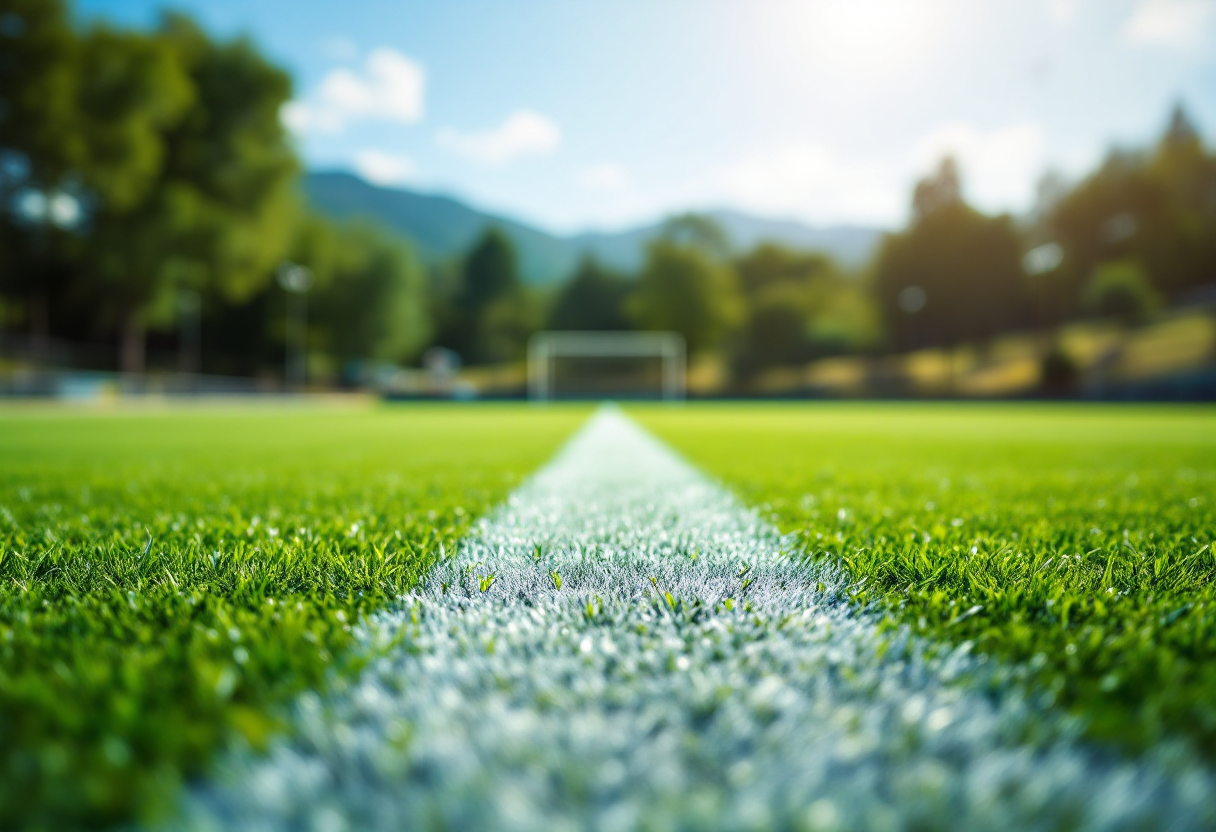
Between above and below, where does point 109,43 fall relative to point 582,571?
above

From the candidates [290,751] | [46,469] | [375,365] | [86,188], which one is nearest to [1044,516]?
[290,751]

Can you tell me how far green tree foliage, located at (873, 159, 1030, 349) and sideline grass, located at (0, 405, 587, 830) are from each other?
172 ft

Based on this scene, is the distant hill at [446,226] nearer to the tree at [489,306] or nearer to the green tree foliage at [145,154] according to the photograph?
the tree at [489,306]

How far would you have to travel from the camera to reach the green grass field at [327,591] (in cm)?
95

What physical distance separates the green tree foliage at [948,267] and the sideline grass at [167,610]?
5233cm

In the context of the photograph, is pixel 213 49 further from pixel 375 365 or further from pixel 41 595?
pixel 41 595

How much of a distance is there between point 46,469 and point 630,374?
134 ft

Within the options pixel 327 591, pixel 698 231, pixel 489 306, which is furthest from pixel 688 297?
pixel 327 591

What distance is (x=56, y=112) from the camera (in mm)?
24328

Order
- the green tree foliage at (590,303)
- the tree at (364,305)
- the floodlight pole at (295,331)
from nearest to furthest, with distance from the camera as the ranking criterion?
the floodlight pole at (295,331) < the tree at (364,305) < the green tree foliage at (590,303)

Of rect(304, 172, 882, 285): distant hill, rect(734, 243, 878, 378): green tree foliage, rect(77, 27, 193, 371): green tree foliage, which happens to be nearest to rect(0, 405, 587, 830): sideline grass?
rect(77, 27, 193, 371): green tree foliage

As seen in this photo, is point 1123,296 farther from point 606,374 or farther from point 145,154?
point 145,154

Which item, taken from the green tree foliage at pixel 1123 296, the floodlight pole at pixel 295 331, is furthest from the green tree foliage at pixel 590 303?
the green tree foliage at pixel 1123 296

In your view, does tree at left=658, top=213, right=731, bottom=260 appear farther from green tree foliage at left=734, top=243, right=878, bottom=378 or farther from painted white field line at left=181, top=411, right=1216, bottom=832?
painted white field line at left=181, top=411, right=1216, bottom=832
